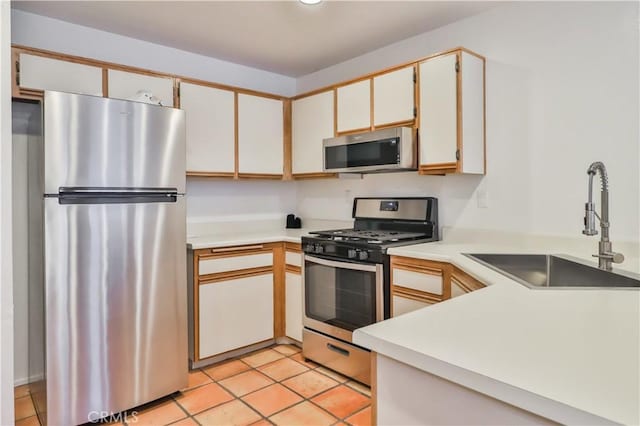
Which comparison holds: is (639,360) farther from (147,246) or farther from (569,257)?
(147,246)

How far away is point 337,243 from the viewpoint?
2635 millimetres

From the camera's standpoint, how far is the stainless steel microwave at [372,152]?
2543 mm

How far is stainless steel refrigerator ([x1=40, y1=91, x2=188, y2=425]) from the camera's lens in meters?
1.95

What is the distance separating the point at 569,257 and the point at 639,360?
134 cm

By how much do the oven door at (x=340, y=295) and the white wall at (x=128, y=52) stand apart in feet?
5.85

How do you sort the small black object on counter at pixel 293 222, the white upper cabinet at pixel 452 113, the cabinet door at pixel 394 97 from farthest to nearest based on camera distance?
1. the small black object on counter at pixel 293 222
2. the cabinet door at pixel 394 97
3. the white upper cabinet at pixel 452 113

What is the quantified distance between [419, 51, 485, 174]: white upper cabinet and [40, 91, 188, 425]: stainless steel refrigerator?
1526mm

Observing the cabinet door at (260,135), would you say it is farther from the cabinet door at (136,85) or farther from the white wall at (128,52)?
the cabinet door at (136,85)

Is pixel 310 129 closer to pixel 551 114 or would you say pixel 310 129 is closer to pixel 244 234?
pixel 244 234

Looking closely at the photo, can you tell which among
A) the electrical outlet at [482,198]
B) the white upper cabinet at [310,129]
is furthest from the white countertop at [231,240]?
the electrical outlet at [482,198]

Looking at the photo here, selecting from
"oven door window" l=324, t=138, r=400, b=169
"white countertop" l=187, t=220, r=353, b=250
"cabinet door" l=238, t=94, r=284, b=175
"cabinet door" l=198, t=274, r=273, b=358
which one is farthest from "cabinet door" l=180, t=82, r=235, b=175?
"cabinet door" l=198, t=274, r=273, b=358

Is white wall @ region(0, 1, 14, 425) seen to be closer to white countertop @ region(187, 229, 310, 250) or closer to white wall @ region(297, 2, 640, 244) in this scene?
Answer: white countertop @ region(187, 229, 310, 250)

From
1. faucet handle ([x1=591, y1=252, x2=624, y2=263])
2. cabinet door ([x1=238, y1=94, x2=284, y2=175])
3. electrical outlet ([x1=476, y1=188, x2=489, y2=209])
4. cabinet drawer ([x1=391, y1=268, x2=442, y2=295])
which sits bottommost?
cabinet drawer ([x1=391, y1=268, x2=442, y2=295])

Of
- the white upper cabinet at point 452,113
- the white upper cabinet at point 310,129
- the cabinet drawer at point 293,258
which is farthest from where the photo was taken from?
the white upper cabinet at point 310,129
